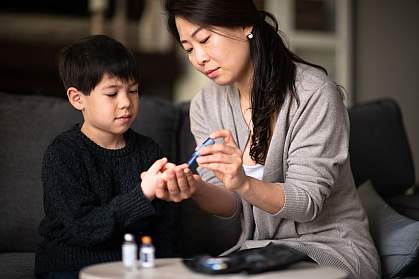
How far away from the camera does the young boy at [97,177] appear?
5.12ft

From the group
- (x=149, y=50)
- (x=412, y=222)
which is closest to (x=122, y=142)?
(x=412, y=222)

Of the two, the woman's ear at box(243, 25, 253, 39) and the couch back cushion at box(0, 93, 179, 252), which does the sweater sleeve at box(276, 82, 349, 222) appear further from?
the couch back cushion at box(0, 93, 179, 252)

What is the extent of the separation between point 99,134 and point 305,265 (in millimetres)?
571

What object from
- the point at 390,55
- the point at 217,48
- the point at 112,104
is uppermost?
the point at 217,48

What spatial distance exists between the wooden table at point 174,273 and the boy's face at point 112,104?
37 centimetres

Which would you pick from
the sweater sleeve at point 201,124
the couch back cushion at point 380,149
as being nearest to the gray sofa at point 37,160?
the sweater sleeve at point 201,124

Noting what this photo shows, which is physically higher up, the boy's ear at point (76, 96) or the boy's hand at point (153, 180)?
the boy's ear at point (76, 96)

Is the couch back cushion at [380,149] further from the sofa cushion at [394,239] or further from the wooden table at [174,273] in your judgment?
the wooden table at [174,273]

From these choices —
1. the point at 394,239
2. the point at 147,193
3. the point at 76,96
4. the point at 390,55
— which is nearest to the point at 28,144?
the point at 76,96

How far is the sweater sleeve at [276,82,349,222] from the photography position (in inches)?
65.2

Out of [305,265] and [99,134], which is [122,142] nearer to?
[99,134]

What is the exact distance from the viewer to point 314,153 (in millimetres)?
1719

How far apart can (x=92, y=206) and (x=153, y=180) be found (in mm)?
171

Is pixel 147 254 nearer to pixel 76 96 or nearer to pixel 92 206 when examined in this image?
pixel 92 206
